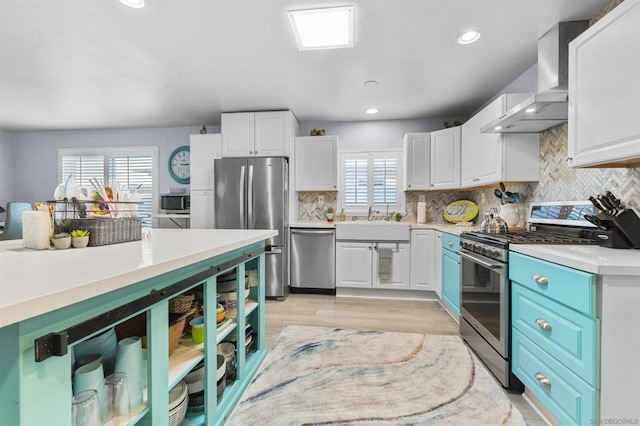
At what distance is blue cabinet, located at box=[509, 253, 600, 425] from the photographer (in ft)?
4.02

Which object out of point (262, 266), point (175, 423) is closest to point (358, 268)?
point (262, 266)

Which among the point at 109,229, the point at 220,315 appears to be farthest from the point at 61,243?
the point at 220,315

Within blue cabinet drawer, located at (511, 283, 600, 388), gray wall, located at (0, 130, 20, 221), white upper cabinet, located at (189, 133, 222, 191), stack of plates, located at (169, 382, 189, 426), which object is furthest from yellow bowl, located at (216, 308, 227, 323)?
gray wall, located at (0, 130, 20, 221)

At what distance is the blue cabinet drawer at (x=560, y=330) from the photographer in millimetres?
1217

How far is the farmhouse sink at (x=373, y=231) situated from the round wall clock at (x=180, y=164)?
283 centimetres

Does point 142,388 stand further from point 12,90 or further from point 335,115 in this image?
point 12,90

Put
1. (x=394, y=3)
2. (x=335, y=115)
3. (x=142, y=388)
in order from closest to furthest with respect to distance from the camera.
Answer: (x=142, y=388) → (x=394, y=3) → (x=335, y=115)

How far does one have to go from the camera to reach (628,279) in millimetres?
1173

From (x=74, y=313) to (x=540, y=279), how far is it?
194cm

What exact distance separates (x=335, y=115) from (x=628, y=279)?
349 cm

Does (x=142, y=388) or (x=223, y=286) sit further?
(x=223, y=286)

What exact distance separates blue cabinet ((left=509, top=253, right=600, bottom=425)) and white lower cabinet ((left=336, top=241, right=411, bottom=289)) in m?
1.80

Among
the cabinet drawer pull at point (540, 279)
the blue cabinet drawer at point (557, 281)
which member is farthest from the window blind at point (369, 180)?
the cabinet drawer pull at point (540, 279)

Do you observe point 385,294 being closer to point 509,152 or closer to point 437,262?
point 437,262
